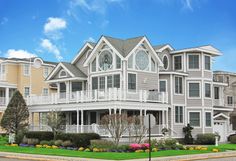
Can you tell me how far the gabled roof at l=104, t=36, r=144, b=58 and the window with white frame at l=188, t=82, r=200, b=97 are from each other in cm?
812

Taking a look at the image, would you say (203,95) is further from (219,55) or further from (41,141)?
(41,141)

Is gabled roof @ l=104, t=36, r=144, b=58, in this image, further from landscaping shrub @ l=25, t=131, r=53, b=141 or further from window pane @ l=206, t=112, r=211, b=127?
window pane @ l=206, t=112, r=211, b=127

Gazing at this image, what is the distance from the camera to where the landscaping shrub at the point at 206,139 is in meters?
43.2

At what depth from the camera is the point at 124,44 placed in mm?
41969

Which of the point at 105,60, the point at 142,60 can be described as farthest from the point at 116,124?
the point at 142,60

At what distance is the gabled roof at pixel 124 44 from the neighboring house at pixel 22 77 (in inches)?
812

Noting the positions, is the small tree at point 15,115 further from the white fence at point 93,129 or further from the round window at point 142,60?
the round window at point 142,60

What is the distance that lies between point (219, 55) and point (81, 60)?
14.6m

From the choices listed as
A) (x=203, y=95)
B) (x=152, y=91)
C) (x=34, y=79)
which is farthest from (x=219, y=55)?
(x=34, y=79)

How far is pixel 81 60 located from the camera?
152 feet

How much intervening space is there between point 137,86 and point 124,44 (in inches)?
165

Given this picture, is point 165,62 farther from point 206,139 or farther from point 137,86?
point 206,139

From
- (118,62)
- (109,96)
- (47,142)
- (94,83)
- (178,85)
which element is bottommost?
(47,142)

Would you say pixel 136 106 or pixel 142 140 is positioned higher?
pixel 136 106
